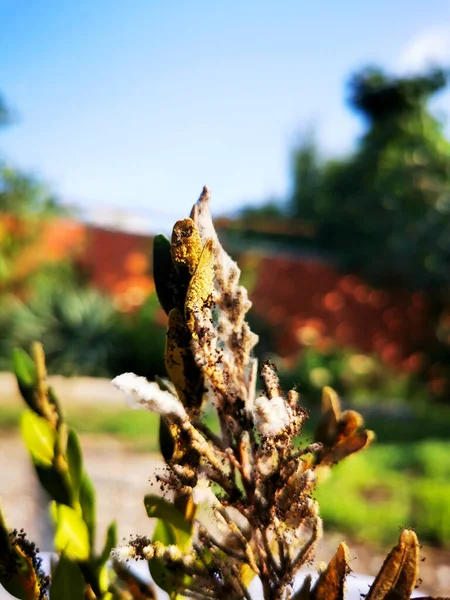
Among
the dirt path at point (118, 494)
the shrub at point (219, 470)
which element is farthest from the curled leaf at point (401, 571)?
the dirt path at point (118, 494)

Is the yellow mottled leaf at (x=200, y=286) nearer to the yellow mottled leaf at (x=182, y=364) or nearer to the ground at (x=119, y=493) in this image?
the yellow mottled leaf at (x=182, y=364)

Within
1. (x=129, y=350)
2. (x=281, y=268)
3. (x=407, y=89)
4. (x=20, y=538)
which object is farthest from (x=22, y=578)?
(x=407, y=89)

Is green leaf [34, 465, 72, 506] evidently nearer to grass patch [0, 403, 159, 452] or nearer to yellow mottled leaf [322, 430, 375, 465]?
yellow mottled leaf [322, 430, 375, 465]

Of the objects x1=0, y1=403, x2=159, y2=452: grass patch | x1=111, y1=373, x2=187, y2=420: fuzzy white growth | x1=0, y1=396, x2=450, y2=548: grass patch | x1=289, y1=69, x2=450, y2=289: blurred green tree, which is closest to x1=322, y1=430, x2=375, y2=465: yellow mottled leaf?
x1=111, y1=373, x2=187, y2=420: fuzzy white growth

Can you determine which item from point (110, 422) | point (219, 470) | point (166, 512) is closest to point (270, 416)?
point (219, 470)

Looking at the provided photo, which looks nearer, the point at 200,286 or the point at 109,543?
the point at 200,286

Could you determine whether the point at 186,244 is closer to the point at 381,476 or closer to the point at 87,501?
the point at 87,501
